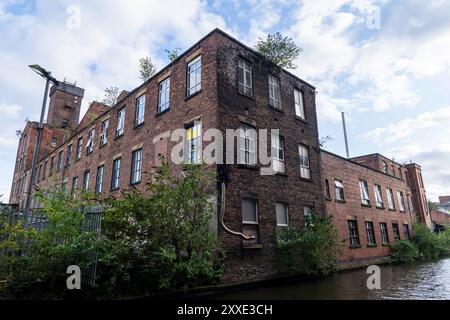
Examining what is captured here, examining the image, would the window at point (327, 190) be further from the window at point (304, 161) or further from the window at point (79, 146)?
the window at point (79, 146)

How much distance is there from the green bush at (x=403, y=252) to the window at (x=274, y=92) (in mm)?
14322

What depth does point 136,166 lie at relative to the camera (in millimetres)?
A: 15867

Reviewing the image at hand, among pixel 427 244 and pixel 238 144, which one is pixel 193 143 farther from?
pixel 427 244

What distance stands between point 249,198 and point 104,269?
609 centimetres

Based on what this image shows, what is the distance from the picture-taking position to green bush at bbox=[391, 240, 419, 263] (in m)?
20.4

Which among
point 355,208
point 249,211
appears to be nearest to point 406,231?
point 355,208

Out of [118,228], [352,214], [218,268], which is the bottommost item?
[218,268]

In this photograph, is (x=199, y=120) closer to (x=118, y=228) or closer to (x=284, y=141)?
(x=284, y=141)

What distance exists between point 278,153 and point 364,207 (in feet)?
32.6

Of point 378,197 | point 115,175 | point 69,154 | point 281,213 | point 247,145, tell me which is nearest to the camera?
point 247,145

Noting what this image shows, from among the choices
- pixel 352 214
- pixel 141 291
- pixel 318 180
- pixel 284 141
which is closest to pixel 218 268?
pixel 141 291

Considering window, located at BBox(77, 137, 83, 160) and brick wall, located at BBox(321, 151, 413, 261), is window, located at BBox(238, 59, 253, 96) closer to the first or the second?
brick wall, located at BBox(321, 151, 413, 261)

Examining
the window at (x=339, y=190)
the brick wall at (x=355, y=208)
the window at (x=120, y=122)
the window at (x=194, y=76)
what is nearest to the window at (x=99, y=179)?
the window at (x=120, y=122)

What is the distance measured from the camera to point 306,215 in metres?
14.3
